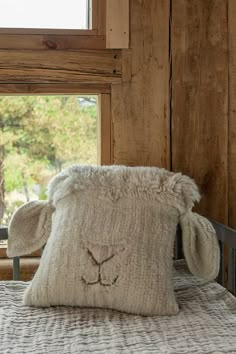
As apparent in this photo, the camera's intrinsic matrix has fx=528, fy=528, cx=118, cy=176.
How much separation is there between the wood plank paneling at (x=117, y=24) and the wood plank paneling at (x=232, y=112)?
358 millimetres

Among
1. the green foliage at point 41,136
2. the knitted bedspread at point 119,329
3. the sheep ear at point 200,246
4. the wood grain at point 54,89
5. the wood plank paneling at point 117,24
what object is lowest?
the knitted bedspread at point 119,329

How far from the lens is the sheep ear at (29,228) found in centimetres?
155

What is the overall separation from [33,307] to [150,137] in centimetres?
72

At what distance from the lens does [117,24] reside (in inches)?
69.2

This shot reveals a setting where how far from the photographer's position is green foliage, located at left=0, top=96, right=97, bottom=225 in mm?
1818

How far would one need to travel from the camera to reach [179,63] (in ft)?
5.90

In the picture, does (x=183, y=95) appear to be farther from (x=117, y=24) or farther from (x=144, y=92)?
(x=117, y=24)

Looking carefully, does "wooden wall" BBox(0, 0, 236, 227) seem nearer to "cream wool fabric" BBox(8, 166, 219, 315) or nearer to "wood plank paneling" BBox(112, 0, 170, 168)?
"wood plank paneling" BBox(112, 0, 170, 168)

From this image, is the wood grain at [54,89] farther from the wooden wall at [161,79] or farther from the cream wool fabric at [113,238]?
the cream wool fabric at [113,238]

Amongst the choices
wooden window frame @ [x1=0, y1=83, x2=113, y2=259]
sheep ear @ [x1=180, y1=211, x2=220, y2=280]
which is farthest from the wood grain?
sheep ear @ [x1=180, y1=211, x2=220, y2=280]

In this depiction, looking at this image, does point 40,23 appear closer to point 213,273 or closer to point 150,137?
point 150,137

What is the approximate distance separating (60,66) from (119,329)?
0.92 meters

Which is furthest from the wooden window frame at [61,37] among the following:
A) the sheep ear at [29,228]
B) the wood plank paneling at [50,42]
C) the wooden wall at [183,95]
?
the sheep ear at [29,228]

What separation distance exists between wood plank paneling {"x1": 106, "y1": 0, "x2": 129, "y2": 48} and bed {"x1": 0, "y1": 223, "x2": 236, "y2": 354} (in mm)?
745
